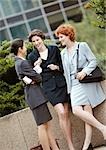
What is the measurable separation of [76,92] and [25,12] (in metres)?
27.4

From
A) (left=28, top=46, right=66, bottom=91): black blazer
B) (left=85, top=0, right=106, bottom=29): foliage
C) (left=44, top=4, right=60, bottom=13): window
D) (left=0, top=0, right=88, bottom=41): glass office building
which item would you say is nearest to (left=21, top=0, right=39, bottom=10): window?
(left=0, top=0, right=88, bottom=41): glass office building

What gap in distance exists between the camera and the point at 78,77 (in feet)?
23.4

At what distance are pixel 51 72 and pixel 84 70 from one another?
0.59 m

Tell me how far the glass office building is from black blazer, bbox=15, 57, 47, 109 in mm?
25794

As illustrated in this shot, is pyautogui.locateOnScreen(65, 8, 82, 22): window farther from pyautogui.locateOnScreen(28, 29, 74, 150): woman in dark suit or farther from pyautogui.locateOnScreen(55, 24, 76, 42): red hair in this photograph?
pyautogui.locateOnScreen(55, 24, 76, 42): red hair

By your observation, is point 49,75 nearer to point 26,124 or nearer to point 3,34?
point 26,124

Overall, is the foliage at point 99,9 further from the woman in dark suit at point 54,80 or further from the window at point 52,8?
the window at point 52,8

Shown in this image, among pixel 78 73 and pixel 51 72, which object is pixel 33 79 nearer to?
pixel 51 72

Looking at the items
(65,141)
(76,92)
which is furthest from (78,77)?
(65,141)

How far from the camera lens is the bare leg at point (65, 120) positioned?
7340 mm

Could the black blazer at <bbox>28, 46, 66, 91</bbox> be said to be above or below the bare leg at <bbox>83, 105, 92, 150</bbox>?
above

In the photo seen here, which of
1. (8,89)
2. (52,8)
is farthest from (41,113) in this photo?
(52,8)

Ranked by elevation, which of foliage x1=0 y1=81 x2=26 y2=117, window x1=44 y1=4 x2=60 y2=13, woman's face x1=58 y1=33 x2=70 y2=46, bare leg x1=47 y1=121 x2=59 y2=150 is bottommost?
window x1=44 y1=4 x2=60 y2=13

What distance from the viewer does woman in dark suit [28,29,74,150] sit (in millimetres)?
7352
